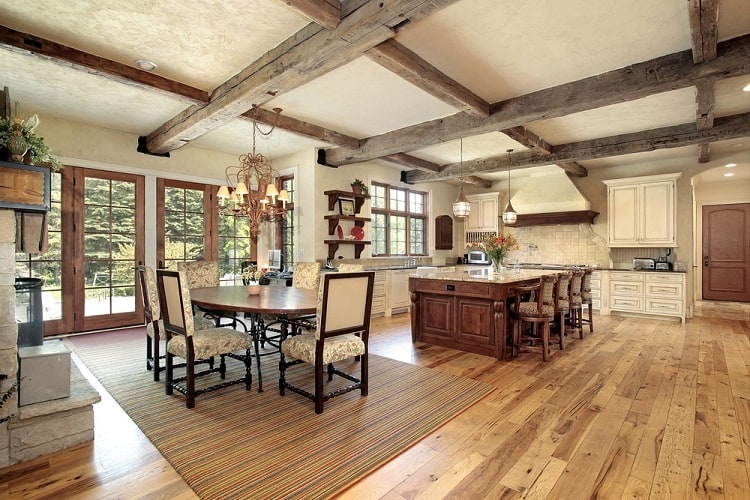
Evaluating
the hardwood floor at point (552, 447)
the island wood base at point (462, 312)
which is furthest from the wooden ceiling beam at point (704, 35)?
the hardwood floor at point (552, 447)

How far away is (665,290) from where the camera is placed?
241 inches

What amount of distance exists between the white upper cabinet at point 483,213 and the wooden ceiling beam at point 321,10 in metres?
6.73

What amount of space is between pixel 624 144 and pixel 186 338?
594 cm

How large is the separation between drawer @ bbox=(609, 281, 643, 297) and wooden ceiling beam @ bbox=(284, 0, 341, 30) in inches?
255

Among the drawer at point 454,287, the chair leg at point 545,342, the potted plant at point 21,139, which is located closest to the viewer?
the potted plant at point 21,139

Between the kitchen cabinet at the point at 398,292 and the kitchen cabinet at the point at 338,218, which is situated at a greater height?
the kitchen cabinet at the point at 338,218

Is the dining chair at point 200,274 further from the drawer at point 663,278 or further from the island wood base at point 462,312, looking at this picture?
the drawer at point 663,278

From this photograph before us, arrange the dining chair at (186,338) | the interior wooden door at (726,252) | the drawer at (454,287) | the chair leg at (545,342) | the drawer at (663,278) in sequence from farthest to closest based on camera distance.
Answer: the interior wooden door at (726,252)
the drawer at (663,278)
the drawer at (454,287)
the chair leg at (545,342)
the dining chair at (186,338)

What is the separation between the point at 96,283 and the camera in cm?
514

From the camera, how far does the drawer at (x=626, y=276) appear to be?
6375 mm

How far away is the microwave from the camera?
8602 mm

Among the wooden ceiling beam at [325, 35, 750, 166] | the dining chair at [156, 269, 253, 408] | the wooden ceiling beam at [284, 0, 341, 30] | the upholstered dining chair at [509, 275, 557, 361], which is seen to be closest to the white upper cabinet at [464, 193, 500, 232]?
the wooden ceiling beam at [325, 35, 750, 166]

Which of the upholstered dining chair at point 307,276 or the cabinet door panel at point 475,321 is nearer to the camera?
the cabinet door panel at point 475,321

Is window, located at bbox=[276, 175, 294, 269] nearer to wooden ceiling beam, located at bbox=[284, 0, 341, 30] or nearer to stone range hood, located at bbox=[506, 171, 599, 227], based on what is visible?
wooden ceiling beam, located at bbox=[284, 0, 341, 30]
